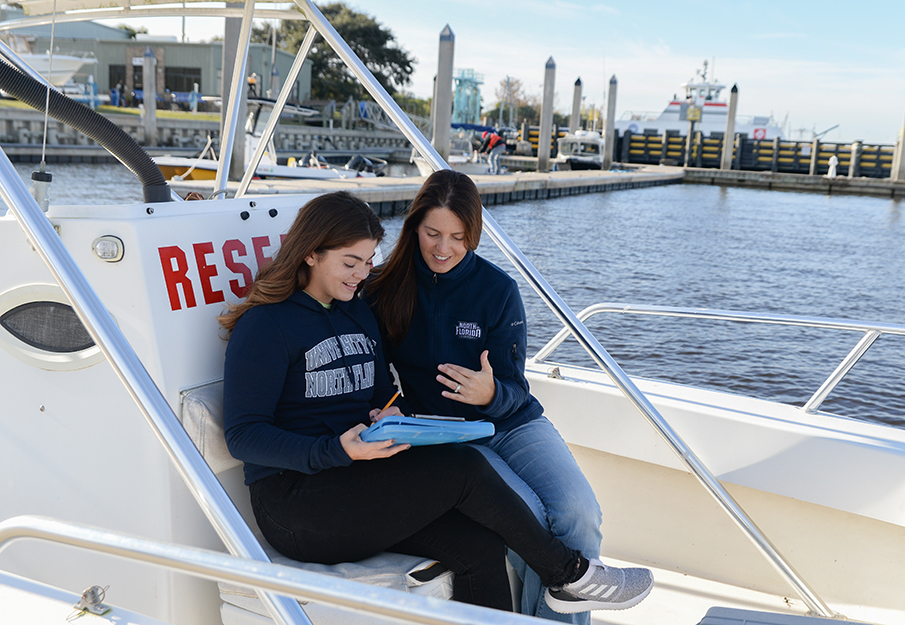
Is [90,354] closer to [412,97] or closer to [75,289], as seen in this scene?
[75,289]

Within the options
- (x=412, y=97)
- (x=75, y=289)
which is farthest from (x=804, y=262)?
(x=412, y=97)

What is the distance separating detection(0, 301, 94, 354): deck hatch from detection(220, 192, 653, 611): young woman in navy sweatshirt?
1.11ft

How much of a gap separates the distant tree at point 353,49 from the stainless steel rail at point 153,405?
36.9m

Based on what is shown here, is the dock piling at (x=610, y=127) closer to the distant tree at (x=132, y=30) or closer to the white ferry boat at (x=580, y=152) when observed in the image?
the white ferry boat at (x=580, y=152)

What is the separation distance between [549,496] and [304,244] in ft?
2.61

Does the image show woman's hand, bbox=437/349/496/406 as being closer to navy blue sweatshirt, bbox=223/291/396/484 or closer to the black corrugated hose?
navy blue sweatshirt, bbox=223/291/396/484

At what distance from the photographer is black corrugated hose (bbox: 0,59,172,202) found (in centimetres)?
184

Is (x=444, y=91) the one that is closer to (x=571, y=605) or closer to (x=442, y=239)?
(x=442, y=239)

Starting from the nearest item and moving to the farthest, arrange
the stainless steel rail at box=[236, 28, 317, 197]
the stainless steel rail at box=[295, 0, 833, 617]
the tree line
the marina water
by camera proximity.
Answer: the stainless steel rail at box=[295, 0, 833, 617]
the stainless steel rail at box=[236, 28, 317, 197]
the marina water
the tree line

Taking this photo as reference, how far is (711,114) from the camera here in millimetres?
35844

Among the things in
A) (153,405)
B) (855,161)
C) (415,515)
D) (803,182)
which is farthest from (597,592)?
(855,161)

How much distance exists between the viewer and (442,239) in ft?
6.27

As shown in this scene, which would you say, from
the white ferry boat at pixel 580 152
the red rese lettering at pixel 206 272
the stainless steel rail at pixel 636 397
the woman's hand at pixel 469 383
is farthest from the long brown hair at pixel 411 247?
the white ferry boat at pixel 580 152

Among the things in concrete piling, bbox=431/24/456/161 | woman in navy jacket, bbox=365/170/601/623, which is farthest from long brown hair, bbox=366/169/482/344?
concrete piling, bbox=431/24/456/161
